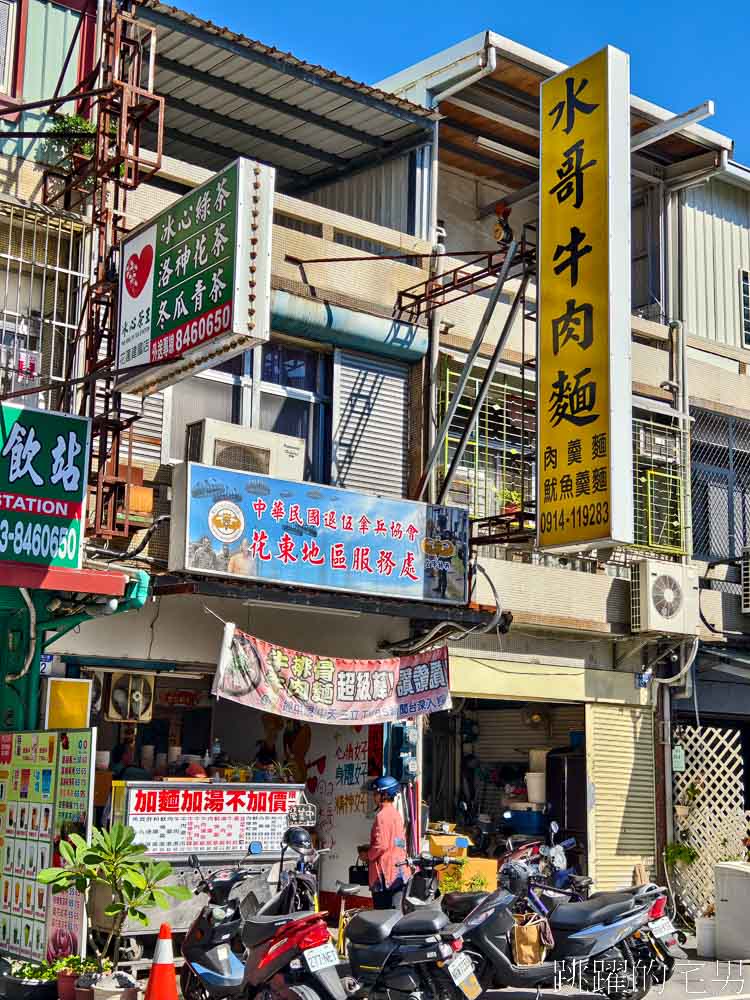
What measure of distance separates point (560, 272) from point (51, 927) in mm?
8931

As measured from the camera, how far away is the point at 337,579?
14.6m

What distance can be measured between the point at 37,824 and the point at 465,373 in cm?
715

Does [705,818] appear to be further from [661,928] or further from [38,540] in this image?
[38,540]

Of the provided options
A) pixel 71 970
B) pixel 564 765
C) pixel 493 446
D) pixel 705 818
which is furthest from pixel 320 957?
pixel 705 818

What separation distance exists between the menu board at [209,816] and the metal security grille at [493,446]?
205 inches

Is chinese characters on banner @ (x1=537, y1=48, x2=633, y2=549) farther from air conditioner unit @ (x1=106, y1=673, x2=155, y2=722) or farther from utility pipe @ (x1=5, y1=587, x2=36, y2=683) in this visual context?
utility pipe @ (x1=5, y1=587, x2=36, y2=683)

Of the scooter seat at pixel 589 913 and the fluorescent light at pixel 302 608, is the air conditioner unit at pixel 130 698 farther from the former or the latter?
the scooter seat at pixel 589 913

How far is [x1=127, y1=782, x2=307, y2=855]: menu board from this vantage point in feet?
41.6

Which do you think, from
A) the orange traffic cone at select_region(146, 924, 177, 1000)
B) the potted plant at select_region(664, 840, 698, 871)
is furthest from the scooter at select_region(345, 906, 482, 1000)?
the potted plant at select_region(664, 840, 698, 871)

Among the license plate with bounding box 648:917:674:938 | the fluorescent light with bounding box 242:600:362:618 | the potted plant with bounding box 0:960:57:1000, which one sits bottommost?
the potted plant with bounding box 0:960:57:1000

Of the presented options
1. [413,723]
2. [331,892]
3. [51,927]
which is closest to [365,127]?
[413,723]

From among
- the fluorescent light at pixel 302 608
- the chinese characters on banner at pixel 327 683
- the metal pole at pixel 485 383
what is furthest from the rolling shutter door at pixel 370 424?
the chinese characters on banner at pixel 327 683

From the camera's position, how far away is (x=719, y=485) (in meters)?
21.3

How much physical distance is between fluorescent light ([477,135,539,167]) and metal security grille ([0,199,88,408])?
7874 millimetres
